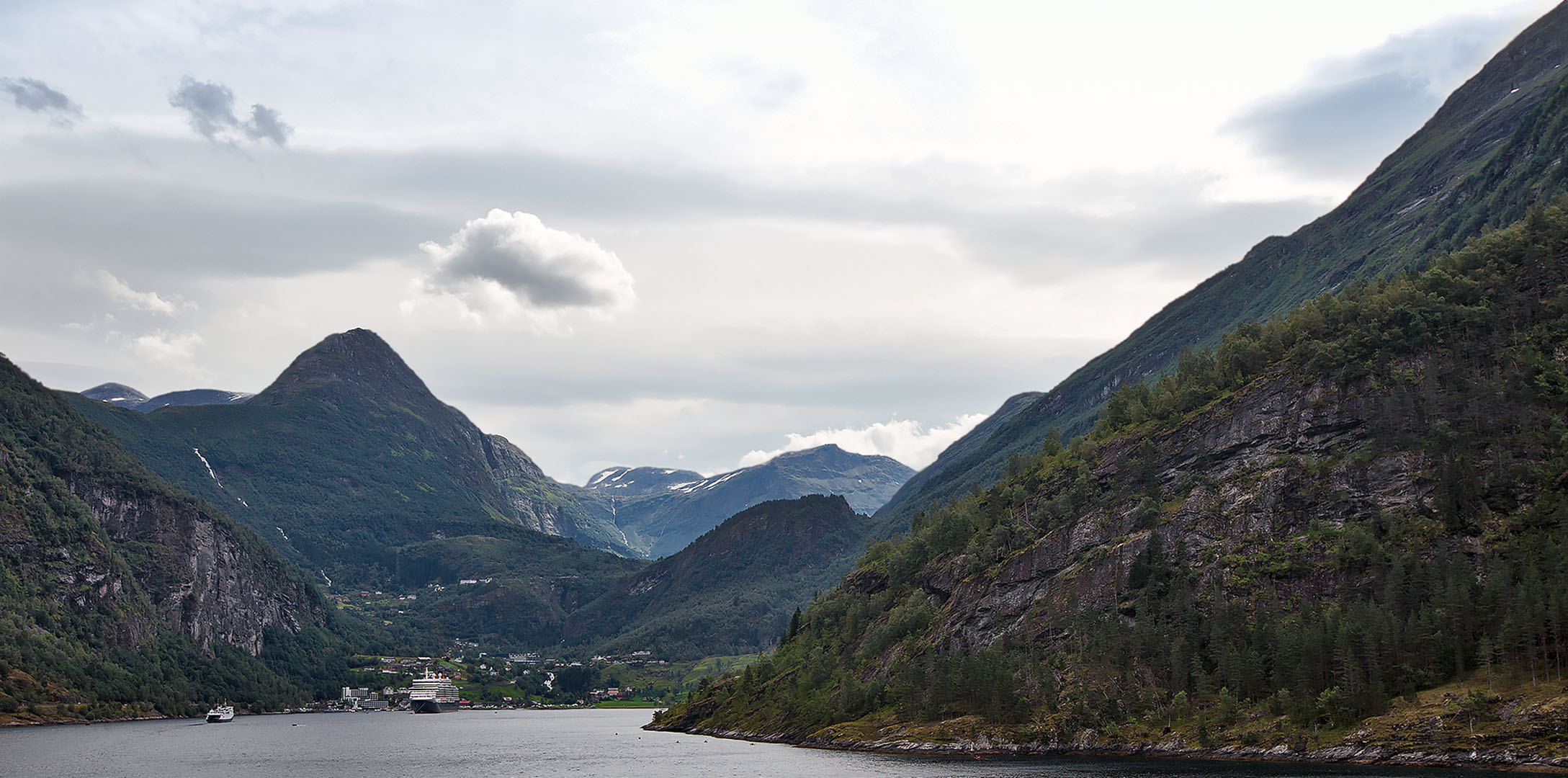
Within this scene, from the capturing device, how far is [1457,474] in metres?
189

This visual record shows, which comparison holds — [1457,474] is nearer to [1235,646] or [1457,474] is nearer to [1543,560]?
[1543,560]

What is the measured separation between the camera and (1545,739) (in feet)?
436

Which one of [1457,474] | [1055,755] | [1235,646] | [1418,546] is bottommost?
[1055,755]

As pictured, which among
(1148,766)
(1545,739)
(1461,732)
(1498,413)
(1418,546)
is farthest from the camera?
(1498,413)

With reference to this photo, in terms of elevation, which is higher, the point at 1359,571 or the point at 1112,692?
the point at 1359,571

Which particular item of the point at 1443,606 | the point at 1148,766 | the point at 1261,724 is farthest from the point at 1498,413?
the point at 1148,766

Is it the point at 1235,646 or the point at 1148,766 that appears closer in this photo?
the point at 1148,766

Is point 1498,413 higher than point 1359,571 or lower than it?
higher

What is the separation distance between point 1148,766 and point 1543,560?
67546mm

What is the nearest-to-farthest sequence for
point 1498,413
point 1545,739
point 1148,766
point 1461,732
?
point 1545,739
point 1461,732
point 1148,766
point 1498,413

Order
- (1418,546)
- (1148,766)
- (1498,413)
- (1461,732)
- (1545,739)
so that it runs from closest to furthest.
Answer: (1545,739)
(1461,732)
(1148,766)
(1418,546)
(1498,413)

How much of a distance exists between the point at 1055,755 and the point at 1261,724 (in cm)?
3715

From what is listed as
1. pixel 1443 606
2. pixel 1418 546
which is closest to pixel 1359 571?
pixel 1418 546

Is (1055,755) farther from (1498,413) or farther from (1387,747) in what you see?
(1498,413)
